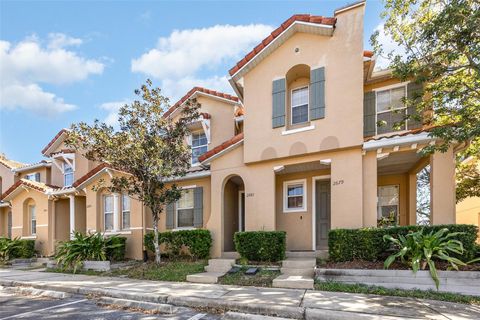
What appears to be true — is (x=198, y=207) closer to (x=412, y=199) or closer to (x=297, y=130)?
(x=297, y=130)

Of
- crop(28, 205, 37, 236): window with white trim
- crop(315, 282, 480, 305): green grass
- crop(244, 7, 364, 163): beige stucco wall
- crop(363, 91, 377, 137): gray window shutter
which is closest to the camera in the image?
crop(315, 282, 480, 305): green grass

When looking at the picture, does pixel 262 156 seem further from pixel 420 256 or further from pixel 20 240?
pixel 20 240

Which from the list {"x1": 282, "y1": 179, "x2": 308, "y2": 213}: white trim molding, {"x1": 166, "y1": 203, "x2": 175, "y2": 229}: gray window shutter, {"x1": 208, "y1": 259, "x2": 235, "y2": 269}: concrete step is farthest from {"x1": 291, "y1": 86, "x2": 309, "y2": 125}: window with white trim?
{"x1": 166, "y1": 203, "x2": 175, "y2": 229}: gray window shutter

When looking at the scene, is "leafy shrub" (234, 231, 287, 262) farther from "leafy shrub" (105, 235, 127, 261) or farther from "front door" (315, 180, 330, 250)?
"leafy shrub" (105, 235, 127, 261)

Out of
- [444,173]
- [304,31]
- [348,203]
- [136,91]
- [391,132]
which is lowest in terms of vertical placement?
[348,203]

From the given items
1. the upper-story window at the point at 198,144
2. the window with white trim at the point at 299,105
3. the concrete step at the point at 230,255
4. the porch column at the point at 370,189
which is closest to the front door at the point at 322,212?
the porch column at the point at 370,189

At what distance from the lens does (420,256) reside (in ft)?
25.2

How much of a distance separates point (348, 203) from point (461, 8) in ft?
19.1

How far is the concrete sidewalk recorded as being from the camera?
593cm

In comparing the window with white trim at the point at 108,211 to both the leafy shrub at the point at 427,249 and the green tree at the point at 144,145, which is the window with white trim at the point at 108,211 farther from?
the leafy shrub at the point at 427,249

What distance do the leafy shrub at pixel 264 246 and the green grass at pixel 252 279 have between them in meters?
0.70

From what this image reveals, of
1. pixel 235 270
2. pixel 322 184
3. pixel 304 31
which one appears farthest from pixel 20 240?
pixel 304 31

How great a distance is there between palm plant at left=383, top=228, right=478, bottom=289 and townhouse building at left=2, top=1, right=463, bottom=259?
50.7 inches

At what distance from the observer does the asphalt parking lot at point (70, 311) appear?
649 centimetres
